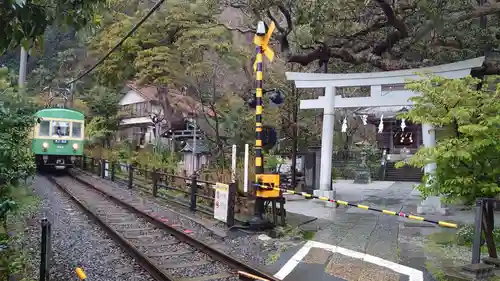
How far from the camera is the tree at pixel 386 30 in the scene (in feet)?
35.8

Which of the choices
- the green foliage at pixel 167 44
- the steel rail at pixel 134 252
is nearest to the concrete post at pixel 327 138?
the green foliage at pixel 167 44

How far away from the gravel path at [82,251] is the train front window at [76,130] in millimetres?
11226

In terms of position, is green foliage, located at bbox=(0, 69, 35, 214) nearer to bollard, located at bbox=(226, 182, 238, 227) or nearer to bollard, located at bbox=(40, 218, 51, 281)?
bollard, located at bbox=(40, 218, 51, 281)

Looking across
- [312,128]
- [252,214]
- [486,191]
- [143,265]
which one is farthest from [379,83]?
[312,128]

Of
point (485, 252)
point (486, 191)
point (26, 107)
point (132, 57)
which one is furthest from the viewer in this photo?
point (132, 57)

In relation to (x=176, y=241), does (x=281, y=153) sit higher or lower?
higher

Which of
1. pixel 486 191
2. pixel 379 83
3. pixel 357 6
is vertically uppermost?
pixel 357 6

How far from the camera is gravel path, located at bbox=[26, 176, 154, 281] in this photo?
626cm

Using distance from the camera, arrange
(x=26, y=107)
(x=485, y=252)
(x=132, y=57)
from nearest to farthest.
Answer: (x=485, y=252)
(x=26, y=107)
(x=132, y=57)

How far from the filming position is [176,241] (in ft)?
27.5

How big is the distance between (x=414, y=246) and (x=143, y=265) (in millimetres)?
4985

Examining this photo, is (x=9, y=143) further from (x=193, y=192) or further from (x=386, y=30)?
(x=386, y=30)

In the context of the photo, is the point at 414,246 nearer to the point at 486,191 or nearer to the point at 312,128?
the point at 486,191

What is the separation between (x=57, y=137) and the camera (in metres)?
21.2
